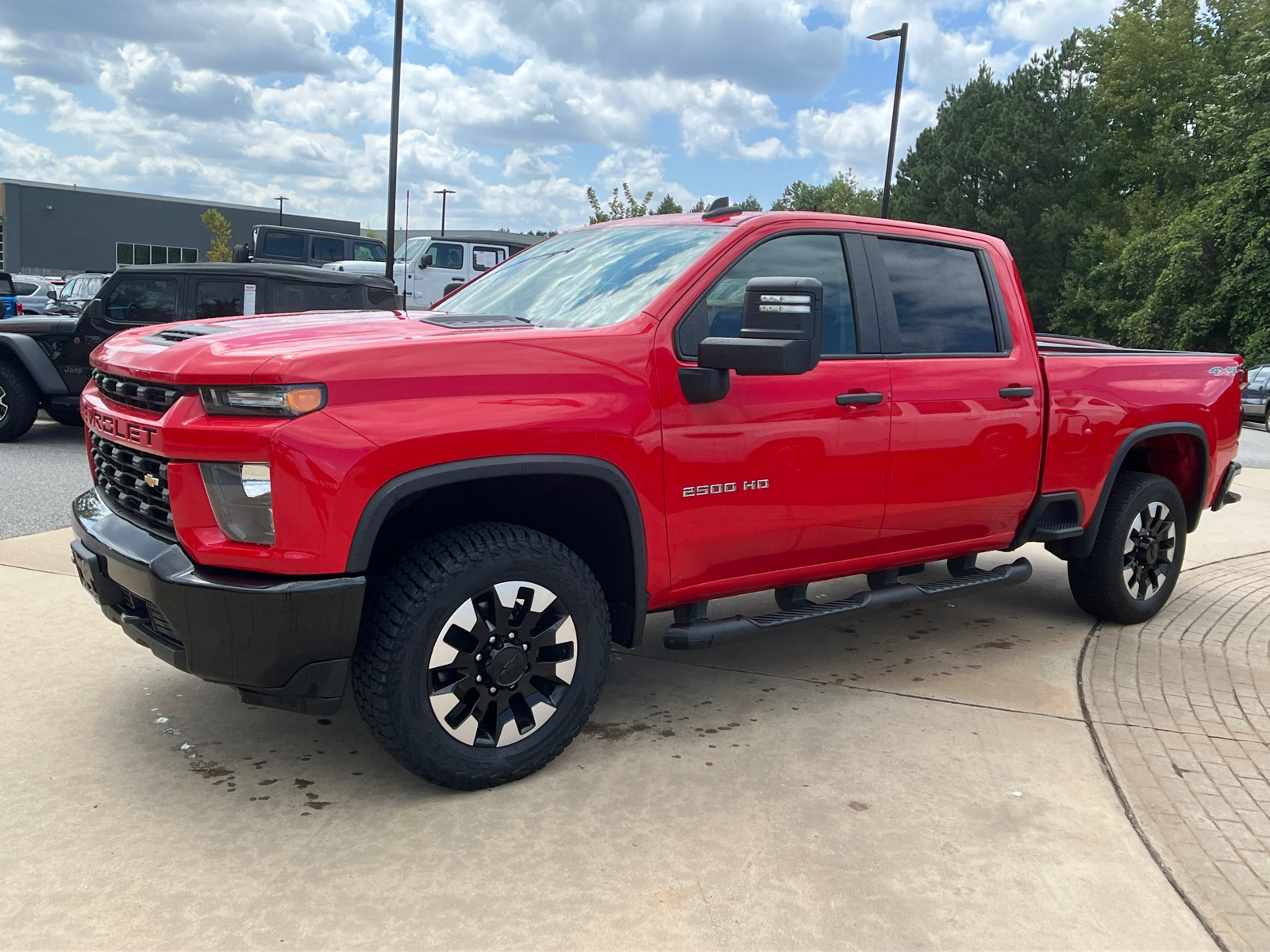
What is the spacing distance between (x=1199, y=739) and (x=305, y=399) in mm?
3483

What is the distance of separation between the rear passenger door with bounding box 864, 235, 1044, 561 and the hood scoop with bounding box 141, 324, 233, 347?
2.51m

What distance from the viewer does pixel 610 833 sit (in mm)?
3211

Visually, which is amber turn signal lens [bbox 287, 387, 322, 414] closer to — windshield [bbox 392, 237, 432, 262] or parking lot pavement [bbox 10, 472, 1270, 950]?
parking lot pavement [bbox 10, 472, 1270, 950]

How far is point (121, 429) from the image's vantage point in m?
3.35

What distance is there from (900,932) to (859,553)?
1.89m

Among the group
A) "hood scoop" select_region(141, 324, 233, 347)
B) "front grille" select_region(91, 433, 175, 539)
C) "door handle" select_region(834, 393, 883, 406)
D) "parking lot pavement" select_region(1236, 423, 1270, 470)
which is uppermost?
"hood scoop" select_region(141, 324, 233, 347)

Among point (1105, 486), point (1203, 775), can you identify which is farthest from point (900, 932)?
point (1105, 486)

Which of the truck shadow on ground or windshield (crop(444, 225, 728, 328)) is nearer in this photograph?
the truck shadow on ground

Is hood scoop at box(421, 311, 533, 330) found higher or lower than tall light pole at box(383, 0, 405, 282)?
lower

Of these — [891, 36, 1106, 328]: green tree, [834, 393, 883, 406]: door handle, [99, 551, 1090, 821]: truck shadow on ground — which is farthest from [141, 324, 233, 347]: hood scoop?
[891, 36, 1106, 328]: green tree

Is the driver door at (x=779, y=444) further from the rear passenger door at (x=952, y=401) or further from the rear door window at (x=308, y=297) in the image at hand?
the rear door window at (x=308, y=297)

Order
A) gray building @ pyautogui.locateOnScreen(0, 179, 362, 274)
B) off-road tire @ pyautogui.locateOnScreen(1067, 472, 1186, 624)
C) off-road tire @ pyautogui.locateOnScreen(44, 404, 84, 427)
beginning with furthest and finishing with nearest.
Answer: gray building @ pyautogui.locateOnScreen(0, 179, 362, 274)
off-road tire @ pyautogui.locateOnScreen(44, 404, 84, 427)
off-road tire @ pyautogui.locateOnScreen(1067, 472, 1186, 624)

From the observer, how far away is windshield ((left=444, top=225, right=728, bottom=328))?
3.90 metres

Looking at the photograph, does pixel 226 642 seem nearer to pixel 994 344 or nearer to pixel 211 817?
pixel 211 817
